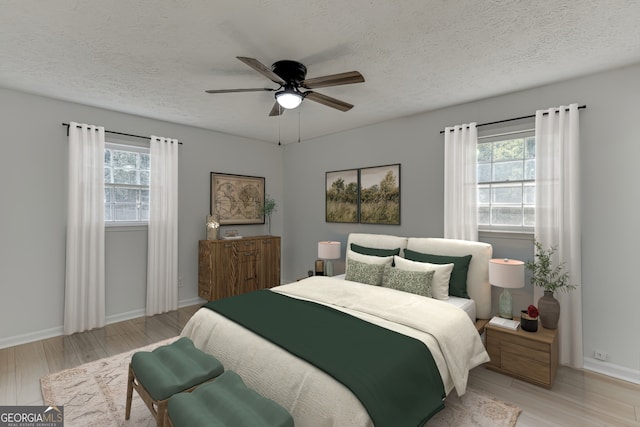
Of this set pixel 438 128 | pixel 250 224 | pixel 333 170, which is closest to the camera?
pixel 438 128

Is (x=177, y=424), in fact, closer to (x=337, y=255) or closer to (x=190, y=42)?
(x=190, y=42)

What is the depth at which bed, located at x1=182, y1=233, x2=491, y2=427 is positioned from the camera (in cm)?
166

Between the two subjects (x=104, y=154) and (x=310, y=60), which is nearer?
(x=310, y=60)

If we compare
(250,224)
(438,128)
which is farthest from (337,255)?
(438,128)

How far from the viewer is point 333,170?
509cm

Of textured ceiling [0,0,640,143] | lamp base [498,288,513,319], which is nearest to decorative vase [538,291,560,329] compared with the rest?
lamp base [498,288,513,319]

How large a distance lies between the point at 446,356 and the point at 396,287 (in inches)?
43.7

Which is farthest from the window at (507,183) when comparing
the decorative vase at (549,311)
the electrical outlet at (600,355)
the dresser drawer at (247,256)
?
the dresser drawer at (247,256)

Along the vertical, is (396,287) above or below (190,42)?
below

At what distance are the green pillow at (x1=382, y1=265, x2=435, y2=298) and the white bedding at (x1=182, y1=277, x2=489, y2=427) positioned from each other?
4.7 inches

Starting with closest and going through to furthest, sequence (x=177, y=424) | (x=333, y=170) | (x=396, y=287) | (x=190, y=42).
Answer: (x=177, y=424)
(x=190, y=42)
(x=396, y=287)
(x=333, y=170)

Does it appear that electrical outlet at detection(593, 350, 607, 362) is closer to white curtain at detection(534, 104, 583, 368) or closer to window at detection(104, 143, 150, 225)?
white curtain at detection(534, 104, 583, 368)

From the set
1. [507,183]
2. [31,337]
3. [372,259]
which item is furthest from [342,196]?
[31,337]

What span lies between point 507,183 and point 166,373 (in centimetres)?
367
